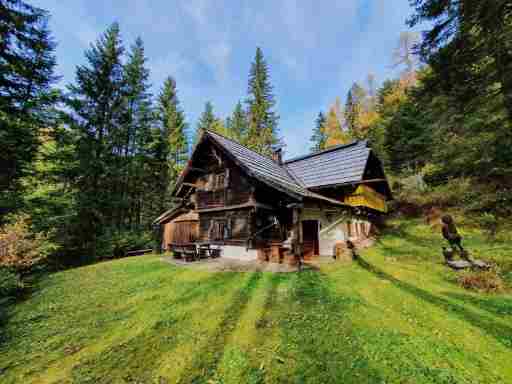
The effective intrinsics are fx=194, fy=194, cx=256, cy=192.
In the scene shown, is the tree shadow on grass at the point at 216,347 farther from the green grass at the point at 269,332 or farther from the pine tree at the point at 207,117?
the pine tree at the point at 207,117

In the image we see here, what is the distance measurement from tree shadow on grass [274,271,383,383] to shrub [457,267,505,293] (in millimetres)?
3737

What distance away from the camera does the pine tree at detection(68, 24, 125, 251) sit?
16016 mm

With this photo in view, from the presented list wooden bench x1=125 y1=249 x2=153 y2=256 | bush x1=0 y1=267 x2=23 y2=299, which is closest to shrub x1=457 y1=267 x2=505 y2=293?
bush x1=0 y1=267 x2=23 y2=299

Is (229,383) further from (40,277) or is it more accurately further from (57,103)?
(57,103)

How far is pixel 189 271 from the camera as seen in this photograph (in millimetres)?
8953

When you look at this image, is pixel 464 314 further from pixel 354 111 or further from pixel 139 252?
pixel 354 111

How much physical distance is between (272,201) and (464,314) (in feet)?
26.1

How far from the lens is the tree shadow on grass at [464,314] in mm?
3703

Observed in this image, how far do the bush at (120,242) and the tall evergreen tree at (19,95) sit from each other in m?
6.17

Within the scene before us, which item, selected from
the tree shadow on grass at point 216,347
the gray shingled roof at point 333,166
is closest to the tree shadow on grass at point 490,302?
the tree shadow on grass at point 216,347

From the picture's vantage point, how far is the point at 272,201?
11.0m

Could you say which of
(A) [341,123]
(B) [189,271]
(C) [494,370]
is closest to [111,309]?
(B) [189,271]

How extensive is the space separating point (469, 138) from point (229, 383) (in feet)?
51.0

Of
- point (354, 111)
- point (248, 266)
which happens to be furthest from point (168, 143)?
point (354, 111)
